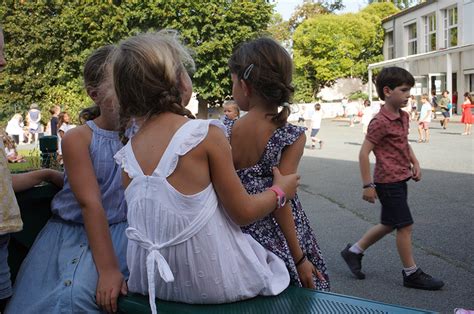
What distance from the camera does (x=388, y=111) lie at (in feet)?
16.6

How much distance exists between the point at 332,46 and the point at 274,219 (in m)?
48.8

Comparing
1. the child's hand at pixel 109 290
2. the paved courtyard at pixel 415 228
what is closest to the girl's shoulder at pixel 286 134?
the child's hand at pixel 109 290

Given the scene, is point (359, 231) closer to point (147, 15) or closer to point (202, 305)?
point (202, 305)

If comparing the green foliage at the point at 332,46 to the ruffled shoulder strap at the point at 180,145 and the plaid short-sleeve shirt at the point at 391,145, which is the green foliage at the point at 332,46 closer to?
the plaid short-sleeve shirt at the point at 391,145

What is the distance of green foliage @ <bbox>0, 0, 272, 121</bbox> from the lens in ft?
131

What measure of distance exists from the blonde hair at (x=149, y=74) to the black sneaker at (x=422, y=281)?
3.56 metres

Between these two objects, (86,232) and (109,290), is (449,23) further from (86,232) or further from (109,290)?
(109,290)

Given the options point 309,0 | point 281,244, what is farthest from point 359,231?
point 309,0

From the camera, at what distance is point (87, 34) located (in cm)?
4109

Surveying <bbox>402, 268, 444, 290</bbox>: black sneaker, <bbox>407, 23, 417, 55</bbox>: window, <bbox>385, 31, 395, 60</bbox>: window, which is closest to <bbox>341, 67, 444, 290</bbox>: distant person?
<bbox>402, 268, 444, 290</bbox>: black sneaker

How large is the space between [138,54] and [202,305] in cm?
92

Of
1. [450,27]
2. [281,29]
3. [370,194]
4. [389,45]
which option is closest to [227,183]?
[370,194]

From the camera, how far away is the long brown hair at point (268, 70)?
2502 millimetres

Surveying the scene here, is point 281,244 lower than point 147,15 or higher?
lower
